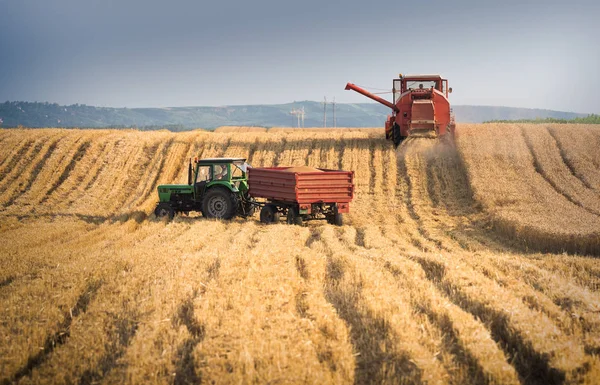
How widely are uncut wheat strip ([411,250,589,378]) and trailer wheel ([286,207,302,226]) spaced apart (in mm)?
7074

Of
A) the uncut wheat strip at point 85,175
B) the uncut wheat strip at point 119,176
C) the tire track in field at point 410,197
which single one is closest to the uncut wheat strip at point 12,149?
the uncut wheat strip at point 85,175

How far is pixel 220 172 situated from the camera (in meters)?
17.6

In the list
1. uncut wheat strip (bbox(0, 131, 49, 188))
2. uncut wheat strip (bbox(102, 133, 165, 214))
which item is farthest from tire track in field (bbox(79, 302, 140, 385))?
uncut wheat strip (bbox(0, 131, 49, 188))

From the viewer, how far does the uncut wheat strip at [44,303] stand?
610 cm

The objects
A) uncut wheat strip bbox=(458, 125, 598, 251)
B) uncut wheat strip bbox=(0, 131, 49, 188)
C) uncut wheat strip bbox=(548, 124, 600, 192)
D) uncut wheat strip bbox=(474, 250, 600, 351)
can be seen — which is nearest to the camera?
uncut wheat strip bbox=(474, 250, 600, 351)

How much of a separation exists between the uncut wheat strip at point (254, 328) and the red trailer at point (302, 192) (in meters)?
6.55

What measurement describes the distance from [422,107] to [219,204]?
531 inches

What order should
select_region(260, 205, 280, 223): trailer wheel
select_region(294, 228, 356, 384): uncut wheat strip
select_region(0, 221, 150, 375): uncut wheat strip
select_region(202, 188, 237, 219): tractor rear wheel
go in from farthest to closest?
1. select_region(202, 188, 237, 219): tractor rear wheel
2. select_region(260, 205, 280, 223): trailer wheel
3. select_region(0, 221, 150, 375): uncut wheat strip
4. select_region(294, 228, 356, 384): uncut wheat strip

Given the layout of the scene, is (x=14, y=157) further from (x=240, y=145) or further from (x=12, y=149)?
(x=240, y=145)

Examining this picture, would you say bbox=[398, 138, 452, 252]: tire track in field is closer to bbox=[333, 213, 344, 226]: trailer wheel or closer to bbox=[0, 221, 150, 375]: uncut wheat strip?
bbox=[333, 213, 344, 226]: trailer wheel

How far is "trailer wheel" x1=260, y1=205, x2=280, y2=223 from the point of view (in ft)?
55.9

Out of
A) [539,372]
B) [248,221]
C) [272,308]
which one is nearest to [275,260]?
[272,308]

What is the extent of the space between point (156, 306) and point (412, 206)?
15194 millimetres

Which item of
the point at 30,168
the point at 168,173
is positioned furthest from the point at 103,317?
the point at 30,168
